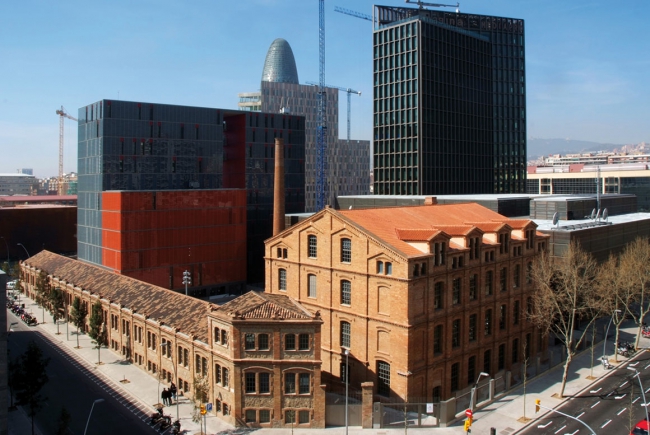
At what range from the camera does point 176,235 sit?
9806cm

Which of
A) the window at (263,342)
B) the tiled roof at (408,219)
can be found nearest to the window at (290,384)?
the window at (263,342)

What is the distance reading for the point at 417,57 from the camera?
427 ft

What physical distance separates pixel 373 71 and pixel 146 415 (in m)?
103

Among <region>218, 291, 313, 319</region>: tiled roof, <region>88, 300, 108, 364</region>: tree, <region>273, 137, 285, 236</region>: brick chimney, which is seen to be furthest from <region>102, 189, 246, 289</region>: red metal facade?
<region>218, 291, 313, 319</region>: tiled roof

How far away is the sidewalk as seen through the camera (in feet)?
162

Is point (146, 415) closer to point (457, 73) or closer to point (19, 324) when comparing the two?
point (19, 324)

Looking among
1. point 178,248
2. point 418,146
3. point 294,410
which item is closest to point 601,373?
point 294,410

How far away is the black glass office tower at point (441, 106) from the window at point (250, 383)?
297ft

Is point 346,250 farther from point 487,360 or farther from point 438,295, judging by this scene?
point 487,360

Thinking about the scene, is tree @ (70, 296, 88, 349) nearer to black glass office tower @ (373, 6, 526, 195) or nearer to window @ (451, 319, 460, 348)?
window @ (451, 319, 460, 348)

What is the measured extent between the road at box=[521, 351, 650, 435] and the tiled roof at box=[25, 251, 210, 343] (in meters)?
31.9

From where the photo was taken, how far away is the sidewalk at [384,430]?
49250mm

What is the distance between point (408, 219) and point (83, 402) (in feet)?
122

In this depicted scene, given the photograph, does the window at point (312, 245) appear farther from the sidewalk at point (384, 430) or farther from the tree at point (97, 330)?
the tree at point (97, 330)
